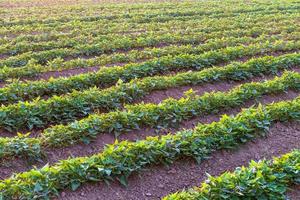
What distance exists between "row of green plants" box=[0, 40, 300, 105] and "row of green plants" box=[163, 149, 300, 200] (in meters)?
3.86

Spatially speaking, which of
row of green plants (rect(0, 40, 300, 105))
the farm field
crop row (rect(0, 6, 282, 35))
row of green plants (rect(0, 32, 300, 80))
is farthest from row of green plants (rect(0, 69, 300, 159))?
crop row (rect(0, 6, 282, 35))

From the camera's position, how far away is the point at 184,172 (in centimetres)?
572

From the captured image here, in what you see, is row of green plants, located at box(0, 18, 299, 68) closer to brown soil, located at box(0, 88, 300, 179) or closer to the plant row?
the plant row

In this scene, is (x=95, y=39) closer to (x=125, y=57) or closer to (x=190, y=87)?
(x=125, y=57)

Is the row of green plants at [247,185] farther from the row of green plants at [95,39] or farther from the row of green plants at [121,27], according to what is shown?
the row of green plants at [121,27]

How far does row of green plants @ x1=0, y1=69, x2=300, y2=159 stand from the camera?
225 inches

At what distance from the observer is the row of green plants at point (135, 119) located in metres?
5.71

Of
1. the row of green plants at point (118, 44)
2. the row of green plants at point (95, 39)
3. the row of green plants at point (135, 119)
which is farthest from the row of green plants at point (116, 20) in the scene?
the row of green plants at point (135, 119)

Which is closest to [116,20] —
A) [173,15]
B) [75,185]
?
[173,15]

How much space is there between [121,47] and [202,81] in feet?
11.3

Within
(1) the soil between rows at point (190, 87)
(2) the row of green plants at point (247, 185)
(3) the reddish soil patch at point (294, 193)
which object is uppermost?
(2) the row of green plants at point (247, 185)

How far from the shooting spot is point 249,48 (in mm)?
11352

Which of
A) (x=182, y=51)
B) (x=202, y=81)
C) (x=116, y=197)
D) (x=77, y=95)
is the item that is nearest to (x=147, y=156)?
(x=116, y=197)

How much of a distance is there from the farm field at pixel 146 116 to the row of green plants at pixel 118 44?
0.10 ft
